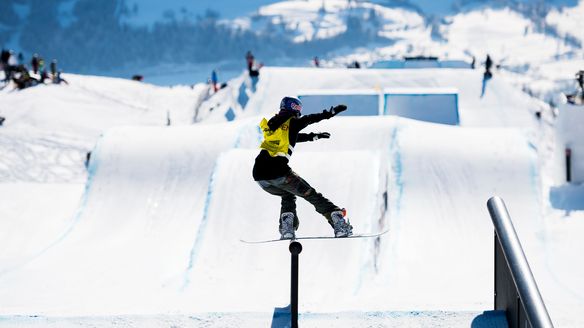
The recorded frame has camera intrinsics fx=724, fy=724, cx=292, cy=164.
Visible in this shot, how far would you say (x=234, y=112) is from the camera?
26.4m

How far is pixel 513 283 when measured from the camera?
16.2ft

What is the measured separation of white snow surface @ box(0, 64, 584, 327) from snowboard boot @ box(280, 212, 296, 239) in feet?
2.27

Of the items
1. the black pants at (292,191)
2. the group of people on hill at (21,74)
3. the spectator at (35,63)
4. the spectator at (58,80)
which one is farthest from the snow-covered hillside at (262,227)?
the spectator at (35,63)

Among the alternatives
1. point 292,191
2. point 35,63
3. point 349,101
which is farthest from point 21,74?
point 292,191

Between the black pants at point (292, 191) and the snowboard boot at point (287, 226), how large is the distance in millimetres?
59

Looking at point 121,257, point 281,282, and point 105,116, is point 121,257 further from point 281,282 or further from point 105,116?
point 105,116

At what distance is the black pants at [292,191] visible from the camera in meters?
5.92

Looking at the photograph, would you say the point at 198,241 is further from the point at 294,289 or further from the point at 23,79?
the point at 23,79

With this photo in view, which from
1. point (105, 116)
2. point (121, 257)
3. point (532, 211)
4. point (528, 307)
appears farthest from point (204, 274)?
point (105, 116)

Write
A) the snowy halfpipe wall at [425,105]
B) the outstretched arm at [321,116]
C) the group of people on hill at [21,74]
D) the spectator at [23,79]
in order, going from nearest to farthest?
the outstretched arm at [321,116], the snowy halfpipe wall at [425,105], the spectator at [23,79], the group of people on hill at [21,74]

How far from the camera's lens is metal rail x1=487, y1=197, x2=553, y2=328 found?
3.98 metres

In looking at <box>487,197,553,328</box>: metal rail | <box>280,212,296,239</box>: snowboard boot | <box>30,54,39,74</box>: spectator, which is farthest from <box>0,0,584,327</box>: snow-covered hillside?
<box>30,54,39,74</box>: spectator

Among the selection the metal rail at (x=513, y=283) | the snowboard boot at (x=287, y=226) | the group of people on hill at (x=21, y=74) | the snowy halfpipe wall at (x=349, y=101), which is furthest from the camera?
the group of people on hill at (x=21, y=74)

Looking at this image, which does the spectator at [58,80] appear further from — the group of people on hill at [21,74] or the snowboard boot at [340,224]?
the snowboard boot at [340,224]
